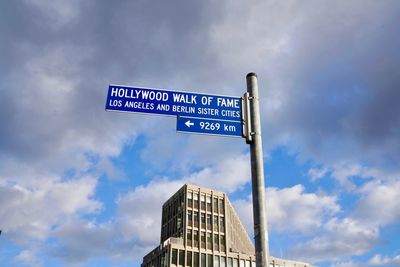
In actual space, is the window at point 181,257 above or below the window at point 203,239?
below

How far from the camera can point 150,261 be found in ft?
263

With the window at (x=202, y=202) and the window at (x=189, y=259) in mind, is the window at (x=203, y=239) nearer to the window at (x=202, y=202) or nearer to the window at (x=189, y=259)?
the window at (x=189, y=259)

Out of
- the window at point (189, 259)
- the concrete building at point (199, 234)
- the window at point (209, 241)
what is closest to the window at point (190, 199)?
the concrete building at point (199, 234)

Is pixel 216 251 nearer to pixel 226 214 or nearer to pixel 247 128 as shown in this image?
pixel 226 214

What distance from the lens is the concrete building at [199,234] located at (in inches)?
2936

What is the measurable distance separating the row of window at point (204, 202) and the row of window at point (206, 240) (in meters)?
5.57

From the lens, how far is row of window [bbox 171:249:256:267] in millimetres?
72931

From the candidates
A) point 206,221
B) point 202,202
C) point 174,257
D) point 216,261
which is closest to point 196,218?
point 206,221

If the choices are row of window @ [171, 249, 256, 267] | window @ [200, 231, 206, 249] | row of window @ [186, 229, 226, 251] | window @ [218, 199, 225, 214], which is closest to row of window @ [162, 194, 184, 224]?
row of window @ [186, 229, 226, 251]

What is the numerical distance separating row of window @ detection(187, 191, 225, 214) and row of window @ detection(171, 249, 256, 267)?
32.9 feet

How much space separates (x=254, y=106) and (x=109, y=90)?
10.5ft

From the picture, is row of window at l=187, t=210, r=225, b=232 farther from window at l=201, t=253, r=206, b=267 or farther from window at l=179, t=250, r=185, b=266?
window at l=179, t=250, r=185, b=266

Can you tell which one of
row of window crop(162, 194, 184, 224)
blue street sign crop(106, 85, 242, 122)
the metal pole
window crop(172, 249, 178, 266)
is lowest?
the metal pole

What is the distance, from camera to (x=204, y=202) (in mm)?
83438
